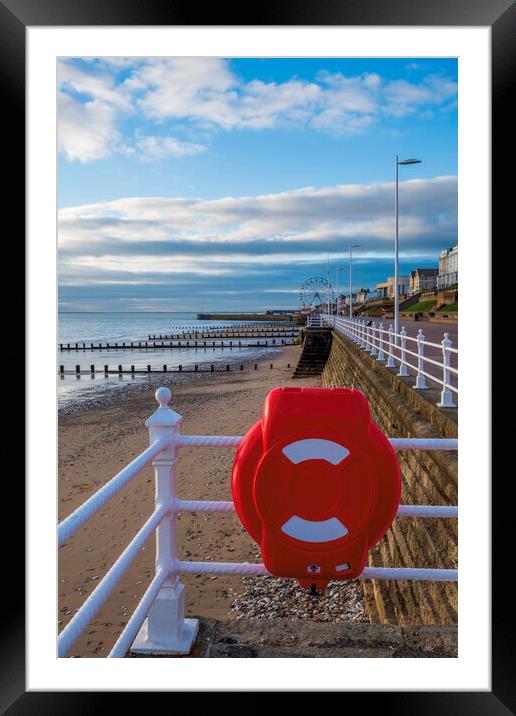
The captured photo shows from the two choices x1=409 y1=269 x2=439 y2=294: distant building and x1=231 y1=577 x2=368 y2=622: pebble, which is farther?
x1=409 y1=269 x2=439 y2=294: distant building

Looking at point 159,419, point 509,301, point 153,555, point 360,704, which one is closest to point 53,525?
point 159,419

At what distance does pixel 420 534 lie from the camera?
3.94 meters

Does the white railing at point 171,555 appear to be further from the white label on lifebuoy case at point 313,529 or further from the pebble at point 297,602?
the pebble at point 297,602

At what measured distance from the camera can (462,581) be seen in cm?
195

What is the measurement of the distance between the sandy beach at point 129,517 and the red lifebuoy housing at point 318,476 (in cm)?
403

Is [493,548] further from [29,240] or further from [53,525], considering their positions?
[29,240]

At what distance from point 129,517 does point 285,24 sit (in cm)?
811

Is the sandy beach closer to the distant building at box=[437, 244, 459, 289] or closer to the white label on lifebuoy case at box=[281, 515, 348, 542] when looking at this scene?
the white label on lifebuoy case at box=[281, 515, 348, 542]

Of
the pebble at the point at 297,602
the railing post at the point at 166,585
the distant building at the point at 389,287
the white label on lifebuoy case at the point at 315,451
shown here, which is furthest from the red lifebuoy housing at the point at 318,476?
the distant building at the point at 389,287

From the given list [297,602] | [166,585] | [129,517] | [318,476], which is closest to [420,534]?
[297,602]

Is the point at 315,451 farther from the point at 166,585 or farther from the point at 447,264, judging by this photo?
the point at 447,264

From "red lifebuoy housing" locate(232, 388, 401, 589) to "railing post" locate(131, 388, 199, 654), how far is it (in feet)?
1.98

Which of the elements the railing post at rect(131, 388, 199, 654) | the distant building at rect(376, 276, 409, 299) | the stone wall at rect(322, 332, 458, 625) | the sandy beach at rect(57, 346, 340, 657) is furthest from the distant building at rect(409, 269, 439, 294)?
the railing post at rect(131, 388, 199, 654)

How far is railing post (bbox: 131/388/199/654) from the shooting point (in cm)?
224
